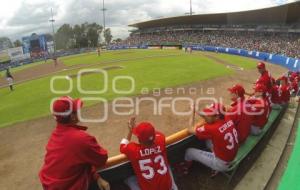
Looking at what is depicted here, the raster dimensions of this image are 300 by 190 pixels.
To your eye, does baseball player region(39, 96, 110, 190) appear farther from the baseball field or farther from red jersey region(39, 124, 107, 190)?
the baseball field

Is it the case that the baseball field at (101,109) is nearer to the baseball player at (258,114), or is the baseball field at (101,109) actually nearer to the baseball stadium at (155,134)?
the baseball stadium at (155,134)

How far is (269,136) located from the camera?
282 inches

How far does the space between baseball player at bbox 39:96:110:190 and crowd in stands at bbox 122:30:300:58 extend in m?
33.5

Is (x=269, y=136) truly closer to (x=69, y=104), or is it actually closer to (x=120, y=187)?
(x=120, y=187)

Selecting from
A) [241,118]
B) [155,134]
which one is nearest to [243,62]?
[241,118]

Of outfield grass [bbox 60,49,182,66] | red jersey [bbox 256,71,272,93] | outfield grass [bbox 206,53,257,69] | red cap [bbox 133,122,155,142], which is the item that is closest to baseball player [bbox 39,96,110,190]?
red cap [bbox 133,122,155,142]

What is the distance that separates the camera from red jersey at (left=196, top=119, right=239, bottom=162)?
4617mm

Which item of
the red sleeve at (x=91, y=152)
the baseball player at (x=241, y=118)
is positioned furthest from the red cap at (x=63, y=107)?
the baseball player at (x=241, y=118)

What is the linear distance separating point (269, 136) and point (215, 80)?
41.0 ft

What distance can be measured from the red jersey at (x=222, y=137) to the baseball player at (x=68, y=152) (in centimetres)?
193

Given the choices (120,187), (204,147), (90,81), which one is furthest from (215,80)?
(120,187)

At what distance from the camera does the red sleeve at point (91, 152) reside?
3.31 meters

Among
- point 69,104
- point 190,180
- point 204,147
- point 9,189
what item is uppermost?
point 69,104

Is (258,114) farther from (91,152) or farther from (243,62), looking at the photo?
(243,62)
